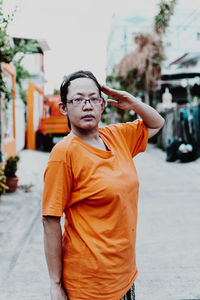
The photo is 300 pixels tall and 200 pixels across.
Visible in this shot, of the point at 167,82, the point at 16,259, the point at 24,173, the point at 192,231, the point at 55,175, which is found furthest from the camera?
the point at 167,82

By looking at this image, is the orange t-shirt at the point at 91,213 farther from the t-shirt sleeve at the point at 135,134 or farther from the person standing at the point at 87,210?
the t-shirt sleeve at the point at 135,134

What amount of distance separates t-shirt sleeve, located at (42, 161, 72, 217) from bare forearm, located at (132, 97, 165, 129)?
646mm

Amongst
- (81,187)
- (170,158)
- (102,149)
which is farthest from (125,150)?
(170,158)

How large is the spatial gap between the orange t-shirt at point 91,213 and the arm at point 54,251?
0.03m

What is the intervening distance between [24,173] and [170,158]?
529 cm

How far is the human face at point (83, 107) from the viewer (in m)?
1.72

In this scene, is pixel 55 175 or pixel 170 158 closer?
pixel 55 175

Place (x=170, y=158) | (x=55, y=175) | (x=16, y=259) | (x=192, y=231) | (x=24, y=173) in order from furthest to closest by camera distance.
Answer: (x=170, y=158)
(x=24, y=173)
(x=192, y=231)
(x=16, y=259)
(x=55, y=175)

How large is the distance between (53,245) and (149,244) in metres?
3.49

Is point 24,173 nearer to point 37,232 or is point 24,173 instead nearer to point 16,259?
point 37,232

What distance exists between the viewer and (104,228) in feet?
5.31

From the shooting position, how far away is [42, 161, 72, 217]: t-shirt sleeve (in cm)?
159

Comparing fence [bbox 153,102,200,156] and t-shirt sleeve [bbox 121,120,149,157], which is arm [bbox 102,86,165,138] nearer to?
t-shirt sleeve [bbox 121,120,149,157]

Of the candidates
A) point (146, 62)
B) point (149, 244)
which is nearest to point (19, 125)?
point (146, 62)
